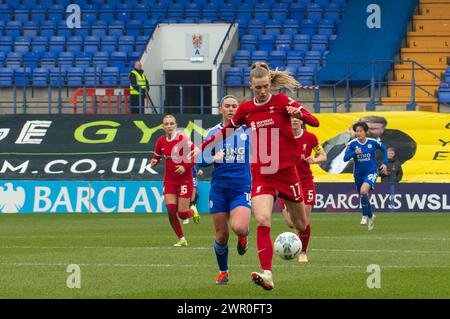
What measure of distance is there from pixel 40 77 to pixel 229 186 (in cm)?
2685

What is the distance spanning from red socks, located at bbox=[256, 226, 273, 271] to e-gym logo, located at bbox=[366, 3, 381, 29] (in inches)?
1148

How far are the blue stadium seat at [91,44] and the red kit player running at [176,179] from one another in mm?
20365

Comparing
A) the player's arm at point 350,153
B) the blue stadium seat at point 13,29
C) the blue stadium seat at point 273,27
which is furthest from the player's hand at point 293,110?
the blue stadium seat at point 13,29

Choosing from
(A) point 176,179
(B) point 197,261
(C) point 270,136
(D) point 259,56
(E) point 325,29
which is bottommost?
(B) point 197,261

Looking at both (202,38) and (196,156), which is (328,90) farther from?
(196,156)

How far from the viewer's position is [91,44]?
1689 inches

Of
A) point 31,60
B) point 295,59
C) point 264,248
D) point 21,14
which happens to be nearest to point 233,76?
point 295,59

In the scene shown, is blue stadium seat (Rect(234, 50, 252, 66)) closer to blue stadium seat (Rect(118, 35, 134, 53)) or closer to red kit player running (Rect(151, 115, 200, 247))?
blue stadium seat (Rect(118, 35, 134, 53))

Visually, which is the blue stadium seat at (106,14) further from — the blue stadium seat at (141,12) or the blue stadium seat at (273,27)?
the blue stadium seat at (273,27)

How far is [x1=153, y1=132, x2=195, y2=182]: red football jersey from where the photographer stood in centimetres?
2192

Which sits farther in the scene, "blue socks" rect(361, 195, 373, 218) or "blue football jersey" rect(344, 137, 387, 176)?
"blue football jersey" rect(344, 137, 387, 176)

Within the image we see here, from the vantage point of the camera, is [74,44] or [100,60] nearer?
[100,60]

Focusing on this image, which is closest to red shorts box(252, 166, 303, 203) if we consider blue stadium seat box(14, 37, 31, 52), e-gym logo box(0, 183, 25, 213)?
e-gym logo box(0, 183, 25, 213)

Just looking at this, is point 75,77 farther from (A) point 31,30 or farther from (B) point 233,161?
(B) point 233,161
